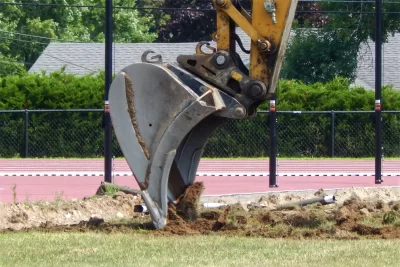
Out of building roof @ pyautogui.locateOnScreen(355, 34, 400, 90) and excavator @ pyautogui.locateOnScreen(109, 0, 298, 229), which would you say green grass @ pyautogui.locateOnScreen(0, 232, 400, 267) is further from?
building roof @ pyautogui.locateOnScreen(355, 34, 400, 90)

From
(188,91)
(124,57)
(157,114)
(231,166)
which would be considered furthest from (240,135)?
(188,91)

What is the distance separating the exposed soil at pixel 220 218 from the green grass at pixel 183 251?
21.6 inches

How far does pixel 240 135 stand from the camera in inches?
1171

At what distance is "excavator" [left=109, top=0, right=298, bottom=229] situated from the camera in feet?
35.2

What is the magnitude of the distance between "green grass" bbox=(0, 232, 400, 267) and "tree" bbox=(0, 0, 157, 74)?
125ft

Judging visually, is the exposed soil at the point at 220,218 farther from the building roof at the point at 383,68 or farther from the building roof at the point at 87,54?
the building roof at the point at 87,54

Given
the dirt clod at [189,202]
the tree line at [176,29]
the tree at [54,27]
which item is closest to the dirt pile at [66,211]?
the dirt clod at [189,202]

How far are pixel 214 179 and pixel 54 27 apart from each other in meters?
29.8

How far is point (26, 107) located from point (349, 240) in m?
21.9

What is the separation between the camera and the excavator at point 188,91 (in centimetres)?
1073

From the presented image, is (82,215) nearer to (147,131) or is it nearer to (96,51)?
(147,131)

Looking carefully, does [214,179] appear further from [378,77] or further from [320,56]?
[320,56]

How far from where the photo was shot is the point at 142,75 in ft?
35.9

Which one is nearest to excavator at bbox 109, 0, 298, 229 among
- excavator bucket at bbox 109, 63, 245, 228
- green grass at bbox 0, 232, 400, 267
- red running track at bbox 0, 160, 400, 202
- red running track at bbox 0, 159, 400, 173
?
excavator bucket at bbox 109, 63, 245, 228
